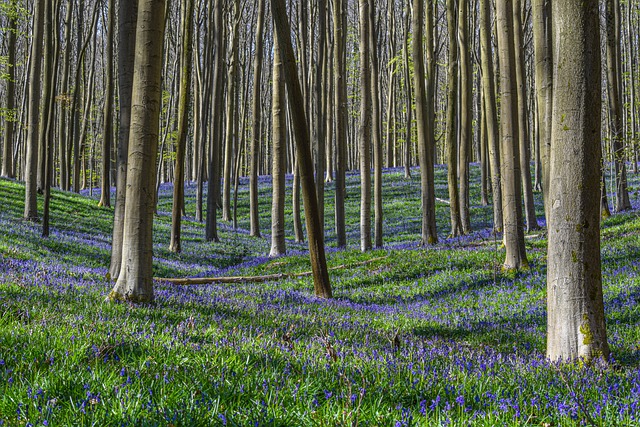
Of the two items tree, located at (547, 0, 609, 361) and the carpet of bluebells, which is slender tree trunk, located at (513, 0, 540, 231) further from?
tree, located at (547, 0, 609, 361)

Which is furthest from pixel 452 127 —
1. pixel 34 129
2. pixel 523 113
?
pixel 34 129

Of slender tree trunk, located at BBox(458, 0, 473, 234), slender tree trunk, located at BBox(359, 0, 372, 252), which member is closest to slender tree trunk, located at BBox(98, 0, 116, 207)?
slender tree trunk, located at BBox(359, 0, 372, 252)

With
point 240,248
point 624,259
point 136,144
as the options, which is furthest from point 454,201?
point 136,144

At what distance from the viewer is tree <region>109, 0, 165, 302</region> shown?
21.9 ft

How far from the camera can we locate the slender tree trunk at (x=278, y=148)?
15.2 metres

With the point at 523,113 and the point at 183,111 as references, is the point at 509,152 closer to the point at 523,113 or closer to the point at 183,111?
the point at 523,113

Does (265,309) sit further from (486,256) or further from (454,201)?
(454,201)

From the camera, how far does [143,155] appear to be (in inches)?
270

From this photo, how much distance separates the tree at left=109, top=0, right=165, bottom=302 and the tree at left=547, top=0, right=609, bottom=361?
4.81m

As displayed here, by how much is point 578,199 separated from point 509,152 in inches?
242

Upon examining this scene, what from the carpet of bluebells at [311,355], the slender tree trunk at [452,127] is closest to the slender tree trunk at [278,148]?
the carpet of bluebells at [311,355]

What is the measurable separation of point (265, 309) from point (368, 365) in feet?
12.0

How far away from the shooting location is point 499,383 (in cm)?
379

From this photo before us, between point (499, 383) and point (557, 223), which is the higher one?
point (557, 223)
